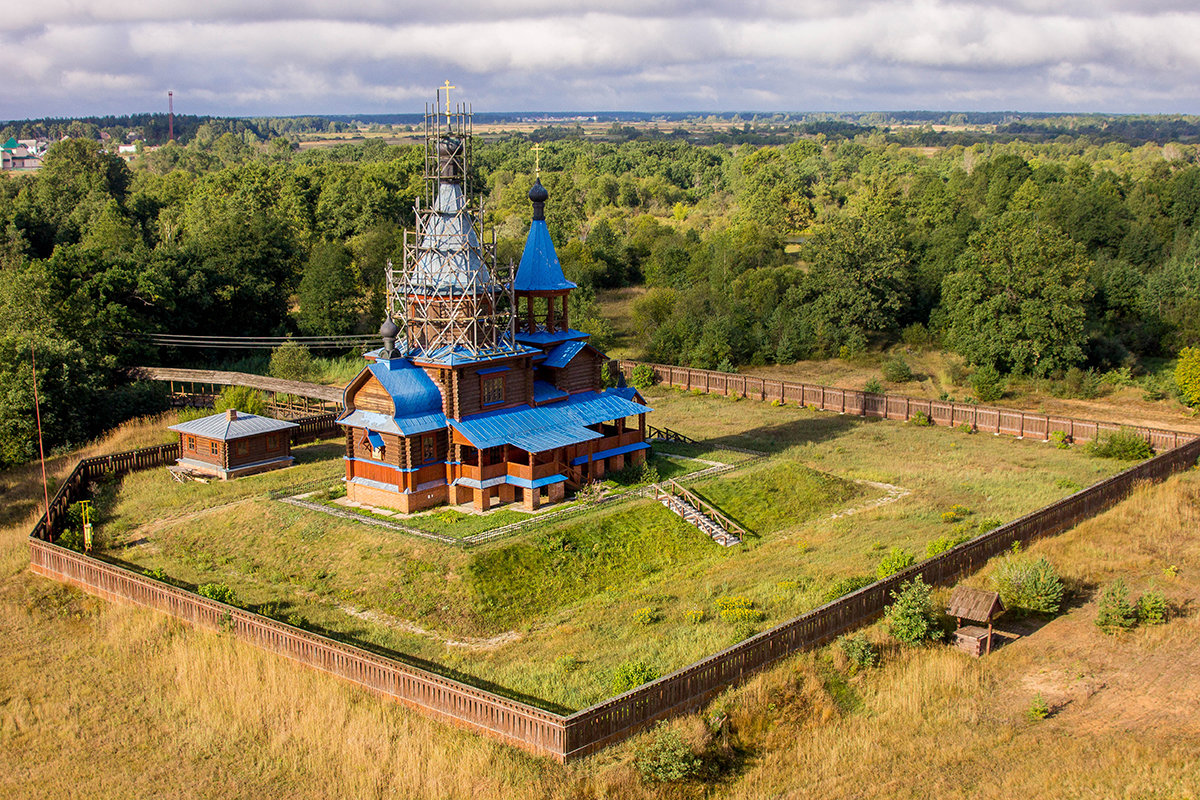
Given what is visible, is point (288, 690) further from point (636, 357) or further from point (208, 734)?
point (636, 357)

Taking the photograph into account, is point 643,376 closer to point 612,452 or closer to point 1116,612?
point 612,452

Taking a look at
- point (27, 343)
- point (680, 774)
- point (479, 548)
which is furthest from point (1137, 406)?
point (27, 343)

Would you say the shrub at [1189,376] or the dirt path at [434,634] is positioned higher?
the shrub at [1189,376]

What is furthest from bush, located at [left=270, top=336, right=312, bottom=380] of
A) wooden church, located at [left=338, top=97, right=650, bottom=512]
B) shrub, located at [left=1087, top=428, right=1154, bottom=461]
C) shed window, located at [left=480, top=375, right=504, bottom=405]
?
shrub, located at [left=1087, top=428, right=1154, bottom=461]

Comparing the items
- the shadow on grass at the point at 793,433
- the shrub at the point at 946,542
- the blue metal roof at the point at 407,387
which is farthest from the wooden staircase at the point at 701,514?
the shadow on grass at the point at 793,433

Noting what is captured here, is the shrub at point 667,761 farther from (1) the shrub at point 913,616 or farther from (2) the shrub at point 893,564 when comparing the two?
(2) the shrub at point 893,564

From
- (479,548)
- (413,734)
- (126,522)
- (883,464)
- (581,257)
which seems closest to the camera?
(413,734)

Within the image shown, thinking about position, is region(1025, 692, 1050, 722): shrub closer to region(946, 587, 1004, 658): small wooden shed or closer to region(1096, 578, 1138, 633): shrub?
region(946, 587, 1004, 658): small wooden shed
